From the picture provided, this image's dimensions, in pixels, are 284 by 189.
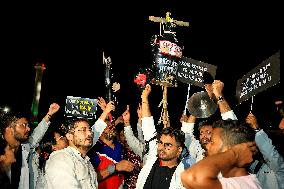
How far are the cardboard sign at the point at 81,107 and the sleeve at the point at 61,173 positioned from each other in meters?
3.77

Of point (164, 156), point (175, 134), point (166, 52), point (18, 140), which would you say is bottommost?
point (164, 156)

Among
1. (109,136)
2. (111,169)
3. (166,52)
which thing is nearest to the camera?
(111,169)

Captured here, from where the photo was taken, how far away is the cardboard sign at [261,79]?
16.9ft

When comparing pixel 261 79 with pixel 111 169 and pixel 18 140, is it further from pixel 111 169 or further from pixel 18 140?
pixel 18 140

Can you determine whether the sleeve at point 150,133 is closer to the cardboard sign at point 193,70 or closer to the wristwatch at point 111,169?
the wristwatch at point 111,169

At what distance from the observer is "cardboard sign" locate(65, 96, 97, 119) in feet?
26.1

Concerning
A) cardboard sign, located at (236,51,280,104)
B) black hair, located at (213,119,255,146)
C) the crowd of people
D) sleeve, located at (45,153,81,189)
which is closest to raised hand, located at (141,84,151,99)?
the crowd of people

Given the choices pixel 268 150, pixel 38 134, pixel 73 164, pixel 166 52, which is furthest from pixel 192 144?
pixel 166 52

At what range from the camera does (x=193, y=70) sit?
6895mm

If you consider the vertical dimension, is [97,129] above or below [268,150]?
above

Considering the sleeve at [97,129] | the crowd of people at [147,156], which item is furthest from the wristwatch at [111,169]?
the sleeve at [97,129]

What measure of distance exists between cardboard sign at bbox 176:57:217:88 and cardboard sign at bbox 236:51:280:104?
0.90 metres

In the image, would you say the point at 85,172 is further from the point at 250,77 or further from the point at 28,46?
the point at 28,46

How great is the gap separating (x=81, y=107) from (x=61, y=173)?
4.08 meters
